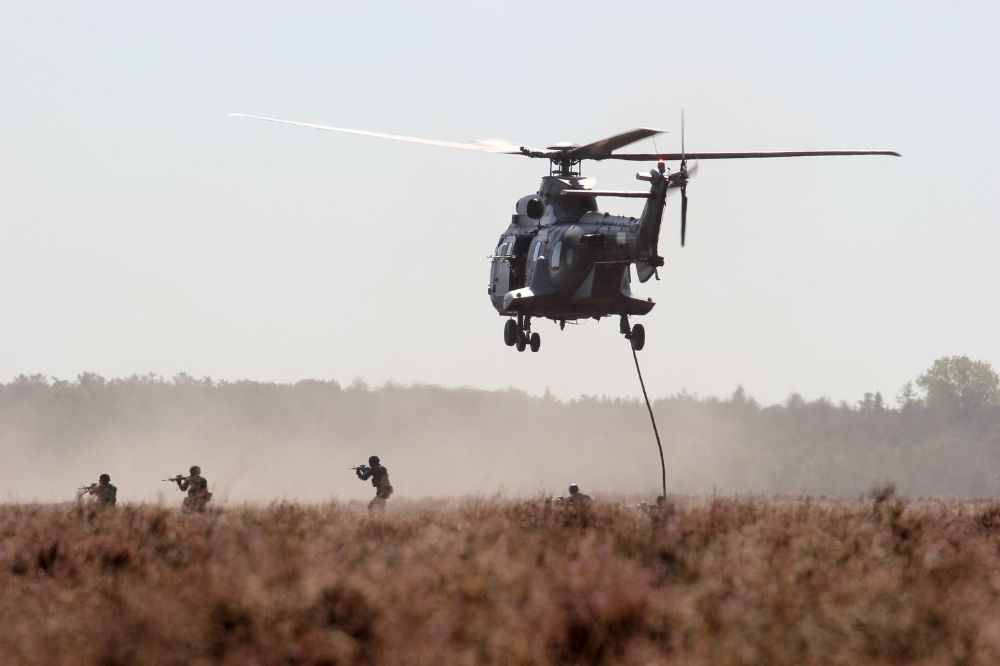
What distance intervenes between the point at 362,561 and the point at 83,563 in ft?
9.84

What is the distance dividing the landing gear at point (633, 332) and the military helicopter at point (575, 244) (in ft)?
0.08

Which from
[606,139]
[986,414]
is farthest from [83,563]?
[986,414]

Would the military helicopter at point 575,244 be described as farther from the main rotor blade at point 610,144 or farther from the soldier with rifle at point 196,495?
the soldier with rifle at point 196,495

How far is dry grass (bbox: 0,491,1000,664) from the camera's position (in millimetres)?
9359

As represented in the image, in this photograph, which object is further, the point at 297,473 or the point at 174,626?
the point at 297,473

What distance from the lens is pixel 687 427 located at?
109625mm

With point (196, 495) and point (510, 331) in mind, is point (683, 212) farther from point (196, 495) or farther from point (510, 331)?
point (196, 495)

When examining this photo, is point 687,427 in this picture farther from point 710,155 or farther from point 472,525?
point 472,525

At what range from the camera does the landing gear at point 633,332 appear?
3494 centimetres

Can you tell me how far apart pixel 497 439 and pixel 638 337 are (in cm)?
7319

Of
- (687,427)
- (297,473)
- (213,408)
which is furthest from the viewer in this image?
(213,408)

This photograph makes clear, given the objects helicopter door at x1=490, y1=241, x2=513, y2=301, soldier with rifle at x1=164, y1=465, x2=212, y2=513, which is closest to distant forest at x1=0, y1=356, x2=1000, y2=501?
helicopter door at x1=490, y1=241, x2=513, y2=301

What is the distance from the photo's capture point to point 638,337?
115 feet

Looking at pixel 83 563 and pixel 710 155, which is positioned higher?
pixel 710 155
